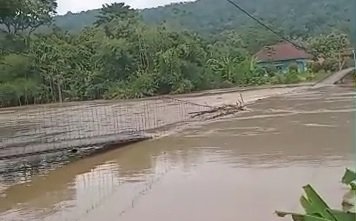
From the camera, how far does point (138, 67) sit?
42406mm

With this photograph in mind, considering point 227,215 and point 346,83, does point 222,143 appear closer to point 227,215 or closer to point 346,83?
point 227,215

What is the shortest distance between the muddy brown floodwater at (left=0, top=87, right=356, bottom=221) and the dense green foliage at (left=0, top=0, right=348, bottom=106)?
73.6 feet

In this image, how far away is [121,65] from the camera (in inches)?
1678

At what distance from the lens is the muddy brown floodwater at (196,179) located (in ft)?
25.0

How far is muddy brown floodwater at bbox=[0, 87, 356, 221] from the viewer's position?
7613 mm

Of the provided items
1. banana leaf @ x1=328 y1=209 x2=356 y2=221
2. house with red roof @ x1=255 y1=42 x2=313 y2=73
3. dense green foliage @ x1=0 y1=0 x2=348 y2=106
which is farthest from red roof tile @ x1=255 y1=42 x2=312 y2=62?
banana leaf @ x1=328 y1=209 x2=356 y2=221

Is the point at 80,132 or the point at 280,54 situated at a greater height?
the point at 280,54

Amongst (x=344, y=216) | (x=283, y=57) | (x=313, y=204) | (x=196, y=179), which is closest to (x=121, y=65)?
(x=283, y=57)

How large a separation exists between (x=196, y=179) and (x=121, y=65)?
110ft

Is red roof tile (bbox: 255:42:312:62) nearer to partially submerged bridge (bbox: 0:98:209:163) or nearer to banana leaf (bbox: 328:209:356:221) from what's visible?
partially submerged bridge (bbox: 0:98:209:163)

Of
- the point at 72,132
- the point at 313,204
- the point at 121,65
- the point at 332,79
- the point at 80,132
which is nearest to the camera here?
the point at 313,204

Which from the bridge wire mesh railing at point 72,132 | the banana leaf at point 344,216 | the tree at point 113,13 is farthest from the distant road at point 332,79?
the banana leaf at point 344,216

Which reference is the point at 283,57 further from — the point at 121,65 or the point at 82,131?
the point at 82,131

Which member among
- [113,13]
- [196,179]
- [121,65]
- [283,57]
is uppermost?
[113,13]
